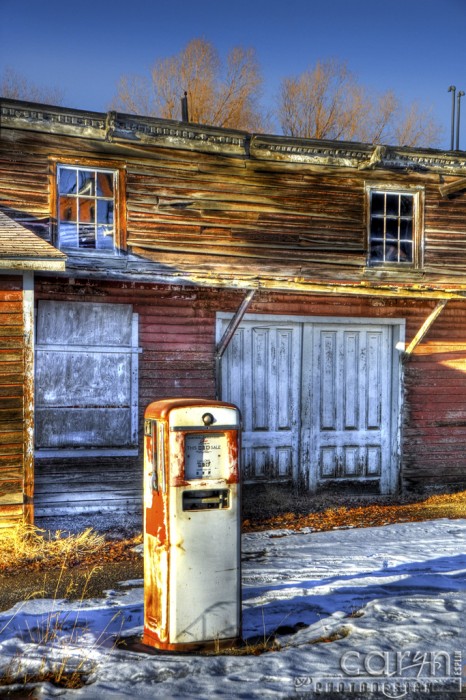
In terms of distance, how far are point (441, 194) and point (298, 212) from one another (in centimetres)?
254

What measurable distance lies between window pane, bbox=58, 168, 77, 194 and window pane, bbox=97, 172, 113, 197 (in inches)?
13.6

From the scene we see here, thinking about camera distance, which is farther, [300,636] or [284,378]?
[284,378]

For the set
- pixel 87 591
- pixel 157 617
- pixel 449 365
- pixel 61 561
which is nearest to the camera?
pixel 157 617

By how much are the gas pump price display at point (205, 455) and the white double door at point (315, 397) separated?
605cm

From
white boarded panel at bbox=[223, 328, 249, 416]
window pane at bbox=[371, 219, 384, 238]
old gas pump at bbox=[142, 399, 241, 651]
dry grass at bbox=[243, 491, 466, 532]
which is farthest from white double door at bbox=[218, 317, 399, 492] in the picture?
old gas pump at bbox=[142, 399, 241, 651]

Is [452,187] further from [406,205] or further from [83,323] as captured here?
[83,323]

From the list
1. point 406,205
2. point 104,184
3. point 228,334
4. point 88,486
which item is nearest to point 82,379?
point 88,486

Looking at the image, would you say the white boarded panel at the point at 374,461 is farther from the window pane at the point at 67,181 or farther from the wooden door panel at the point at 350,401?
the window pane at the point at 67,181

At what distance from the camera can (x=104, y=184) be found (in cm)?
1101

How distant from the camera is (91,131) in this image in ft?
34.9

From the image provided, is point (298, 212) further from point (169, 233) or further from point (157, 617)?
point (157, 617)

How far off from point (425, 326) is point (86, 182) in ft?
18.5

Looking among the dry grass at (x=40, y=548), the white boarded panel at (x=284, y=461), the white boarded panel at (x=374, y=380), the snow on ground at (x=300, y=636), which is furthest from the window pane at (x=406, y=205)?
the dry grass at (x=40, y=548)

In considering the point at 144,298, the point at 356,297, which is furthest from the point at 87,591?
the point at 356,297
